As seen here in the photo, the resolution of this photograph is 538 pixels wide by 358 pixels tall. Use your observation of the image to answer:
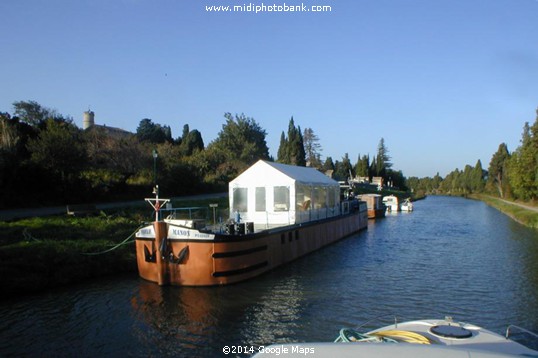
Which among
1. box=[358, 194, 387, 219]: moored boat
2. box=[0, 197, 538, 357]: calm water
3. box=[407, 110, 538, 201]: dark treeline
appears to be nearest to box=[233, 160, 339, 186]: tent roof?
box=[0, 197, 538, 357]: calm water

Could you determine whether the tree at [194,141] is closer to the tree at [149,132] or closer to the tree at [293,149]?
the tree at [149,132]

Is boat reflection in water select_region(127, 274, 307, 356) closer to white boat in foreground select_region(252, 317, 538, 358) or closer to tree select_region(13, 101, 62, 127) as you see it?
white boat in foreground select_region(252, 317, 538, 358)

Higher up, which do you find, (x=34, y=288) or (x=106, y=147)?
(x=106, y=147)

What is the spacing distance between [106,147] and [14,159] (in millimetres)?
7757

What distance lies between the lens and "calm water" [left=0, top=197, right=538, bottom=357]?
10602 millimetres

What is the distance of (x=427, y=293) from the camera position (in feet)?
49.5

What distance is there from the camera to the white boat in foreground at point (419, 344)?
14.3 ft

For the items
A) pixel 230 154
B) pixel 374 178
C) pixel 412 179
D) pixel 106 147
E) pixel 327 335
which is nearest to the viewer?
pixel 327 335

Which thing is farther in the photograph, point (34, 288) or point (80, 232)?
point (80, 232)

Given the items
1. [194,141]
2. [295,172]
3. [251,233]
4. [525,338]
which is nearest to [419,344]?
[525,338]

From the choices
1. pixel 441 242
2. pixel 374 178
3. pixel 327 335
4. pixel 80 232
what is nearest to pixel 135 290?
pixel 80 232

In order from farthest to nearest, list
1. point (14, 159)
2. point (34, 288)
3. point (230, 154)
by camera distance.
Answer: point (230, 154) → point (14, 159) → point (34, 288)

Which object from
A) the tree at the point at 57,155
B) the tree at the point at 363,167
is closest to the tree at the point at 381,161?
the tree at the point at 363,167

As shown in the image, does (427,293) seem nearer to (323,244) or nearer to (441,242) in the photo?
(323,244)
